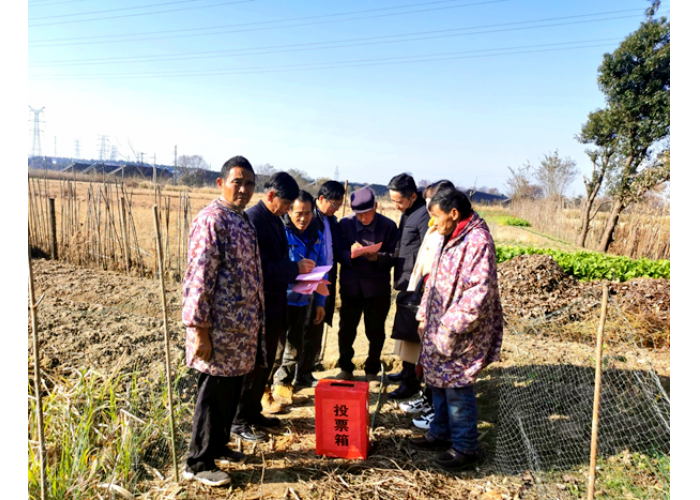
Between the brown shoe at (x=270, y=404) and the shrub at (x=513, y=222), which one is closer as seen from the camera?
the brown shoe at (x=270, y=404)

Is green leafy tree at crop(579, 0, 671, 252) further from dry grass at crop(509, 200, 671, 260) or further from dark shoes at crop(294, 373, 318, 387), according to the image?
dark shoes at crop(294, 373, 318, 387)

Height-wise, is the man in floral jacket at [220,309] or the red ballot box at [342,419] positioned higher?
the man in floral jacket at [220,309]

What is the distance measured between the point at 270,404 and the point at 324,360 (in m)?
1.31

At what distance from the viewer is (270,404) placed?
3.64 m

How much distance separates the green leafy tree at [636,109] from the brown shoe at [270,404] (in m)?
12.5

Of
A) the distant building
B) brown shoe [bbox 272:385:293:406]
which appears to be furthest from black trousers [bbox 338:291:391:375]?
the distant building

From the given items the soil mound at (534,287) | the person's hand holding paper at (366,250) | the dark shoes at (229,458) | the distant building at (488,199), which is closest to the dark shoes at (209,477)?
the dark shoes at (229,458)

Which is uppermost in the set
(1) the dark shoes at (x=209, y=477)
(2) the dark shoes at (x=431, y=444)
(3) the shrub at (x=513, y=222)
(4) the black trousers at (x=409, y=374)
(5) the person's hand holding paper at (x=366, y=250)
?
(5) the person's hand holding paper at (x=366, y=250)

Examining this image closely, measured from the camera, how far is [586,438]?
323 centimetres

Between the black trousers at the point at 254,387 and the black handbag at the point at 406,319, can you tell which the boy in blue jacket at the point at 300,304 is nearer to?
the black trousers at the point at 254,387

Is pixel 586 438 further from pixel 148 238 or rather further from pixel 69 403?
pixel 148 238

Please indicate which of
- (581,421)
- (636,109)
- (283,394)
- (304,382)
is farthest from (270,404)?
(636,109)

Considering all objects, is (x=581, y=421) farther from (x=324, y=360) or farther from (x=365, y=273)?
(x=324, y=360)

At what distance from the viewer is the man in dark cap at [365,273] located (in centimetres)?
403
